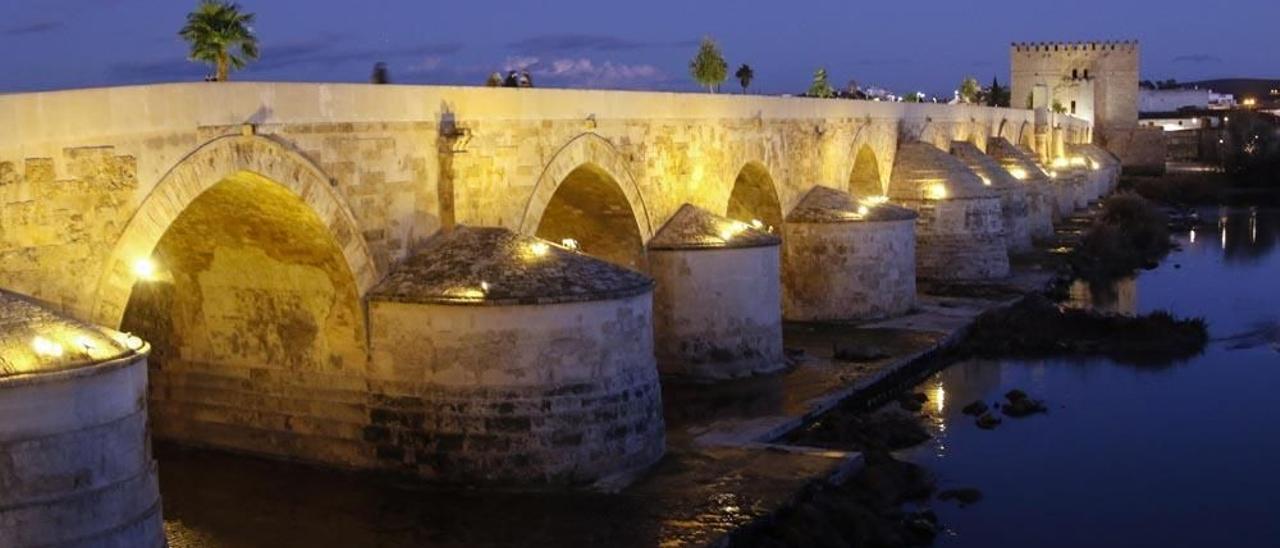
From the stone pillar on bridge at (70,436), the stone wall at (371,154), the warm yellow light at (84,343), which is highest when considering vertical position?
the stone wall at (371,154)

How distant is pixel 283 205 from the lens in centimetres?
1018

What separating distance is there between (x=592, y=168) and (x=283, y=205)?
181 inches

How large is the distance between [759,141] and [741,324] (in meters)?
4.34

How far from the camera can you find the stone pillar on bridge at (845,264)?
19156 mm

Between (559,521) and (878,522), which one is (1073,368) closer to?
(878,522)

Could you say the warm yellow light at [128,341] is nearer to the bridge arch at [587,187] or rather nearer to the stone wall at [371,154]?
the stone wall at [371,154]

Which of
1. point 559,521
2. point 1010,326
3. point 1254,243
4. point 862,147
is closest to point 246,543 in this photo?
point 559,521

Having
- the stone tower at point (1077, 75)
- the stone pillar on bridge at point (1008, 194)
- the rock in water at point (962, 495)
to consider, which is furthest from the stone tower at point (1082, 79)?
the rock in water at point (962, 495)

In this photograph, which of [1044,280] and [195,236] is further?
[1044,280]

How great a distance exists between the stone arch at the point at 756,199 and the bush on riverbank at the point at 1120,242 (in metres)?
9.18

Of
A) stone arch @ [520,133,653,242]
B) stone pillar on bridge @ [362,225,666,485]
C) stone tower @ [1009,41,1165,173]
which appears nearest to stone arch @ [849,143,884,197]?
stone arch @ [520,133,653,242]

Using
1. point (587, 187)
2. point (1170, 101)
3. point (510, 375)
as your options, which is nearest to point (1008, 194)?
point (587, 187)

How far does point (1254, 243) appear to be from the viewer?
34125 mm

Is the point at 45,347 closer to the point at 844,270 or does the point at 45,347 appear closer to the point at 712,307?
the point at 712,307
